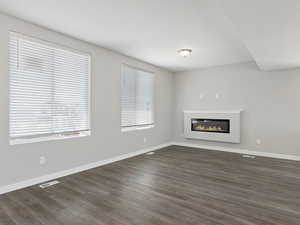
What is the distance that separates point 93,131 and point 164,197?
2.06 m

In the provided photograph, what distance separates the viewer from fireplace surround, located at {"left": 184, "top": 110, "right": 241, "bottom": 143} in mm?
5148

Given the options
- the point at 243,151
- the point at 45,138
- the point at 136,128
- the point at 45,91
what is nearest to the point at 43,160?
the point at 45,138

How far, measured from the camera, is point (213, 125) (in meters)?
5.57

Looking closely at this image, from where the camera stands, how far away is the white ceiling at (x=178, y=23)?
2.12 m

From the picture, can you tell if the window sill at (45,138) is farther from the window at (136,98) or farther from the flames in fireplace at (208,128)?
the flames in fireplace at (208,128)

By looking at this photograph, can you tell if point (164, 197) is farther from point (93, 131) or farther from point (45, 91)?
point (45, 91)

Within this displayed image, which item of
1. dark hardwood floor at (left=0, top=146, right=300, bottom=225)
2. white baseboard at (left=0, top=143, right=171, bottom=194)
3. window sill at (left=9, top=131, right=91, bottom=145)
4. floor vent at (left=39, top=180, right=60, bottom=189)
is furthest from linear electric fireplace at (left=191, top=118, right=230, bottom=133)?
floor vent at (left=39, top=180, right=60, bottom=189)

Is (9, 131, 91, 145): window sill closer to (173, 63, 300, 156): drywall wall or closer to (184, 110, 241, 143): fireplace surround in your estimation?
(184, 110, 241, 143): fireplace surround

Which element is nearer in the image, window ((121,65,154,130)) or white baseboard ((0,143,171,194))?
white baseboard ((0,143,171,194))

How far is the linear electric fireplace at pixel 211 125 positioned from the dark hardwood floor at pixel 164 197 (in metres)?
1.65

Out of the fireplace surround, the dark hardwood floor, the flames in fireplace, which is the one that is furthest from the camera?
the flames in fireplace

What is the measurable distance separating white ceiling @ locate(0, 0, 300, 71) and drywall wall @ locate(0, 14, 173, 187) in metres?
0.22

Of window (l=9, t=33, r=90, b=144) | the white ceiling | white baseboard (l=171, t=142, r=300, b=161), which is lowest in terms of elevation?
white baseboard (l=171, t=142, r=300, b=161)

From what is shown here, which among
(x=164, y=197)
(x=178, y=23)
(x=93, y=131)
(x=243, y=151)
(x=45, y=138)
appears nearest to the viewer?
(x=164, y=197)
